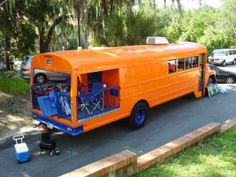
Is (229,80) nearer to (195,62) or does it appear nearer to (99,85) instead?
(195,62)

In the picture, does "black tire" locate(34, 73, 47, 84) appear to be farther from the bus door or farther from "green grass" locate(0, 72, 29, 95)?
the bus door

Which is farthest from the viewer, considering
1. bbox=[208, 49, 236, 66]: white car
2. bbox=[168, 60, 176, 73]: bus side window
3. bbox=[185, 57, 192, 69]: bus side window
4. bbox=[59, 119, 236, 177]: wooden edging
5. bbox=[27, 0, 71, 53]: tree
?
bbox=[208, 49, 236, 66]: white car

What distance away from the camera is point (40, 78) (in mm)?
8977

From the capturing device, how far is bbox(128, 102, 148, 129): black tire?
8828 millimetres

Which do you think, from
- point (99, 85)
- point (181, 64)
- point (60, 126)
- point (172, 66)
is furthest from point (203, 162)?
point (181, 64)

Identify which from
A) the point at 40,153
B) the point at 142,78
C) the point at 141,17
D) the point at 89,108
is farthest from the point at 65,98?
the point at 141,17

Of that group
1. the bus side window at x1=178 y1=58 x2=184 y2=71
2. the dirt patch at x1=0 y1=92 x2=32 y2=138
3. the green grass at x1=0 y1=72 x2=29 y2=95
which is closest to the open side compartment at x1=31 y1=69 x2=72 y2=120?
the dirt patch at x1=0 y1=92 x2=32 y2=138

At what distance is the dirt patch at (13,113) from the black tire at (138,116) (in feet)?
10.4

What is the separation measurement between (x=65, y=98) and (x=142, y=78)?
2.59 m

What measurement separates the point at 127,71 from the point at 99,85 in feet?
2.82

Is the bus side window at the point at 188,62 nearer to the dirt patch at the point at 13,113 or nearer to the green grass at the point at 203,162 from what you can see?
the green grass at the point at 203,162

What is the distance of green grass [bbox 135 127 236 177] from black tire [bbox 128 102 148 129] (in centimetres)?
287

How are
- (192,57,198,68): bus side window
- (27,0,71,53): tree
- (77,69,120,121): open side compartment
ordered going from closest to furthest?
1. (77,69,120,121): open side compartment
2. (192,57,198,68): bus side window
3. (27,0,71,53): tree

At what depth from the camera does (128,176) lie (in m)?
4.76
